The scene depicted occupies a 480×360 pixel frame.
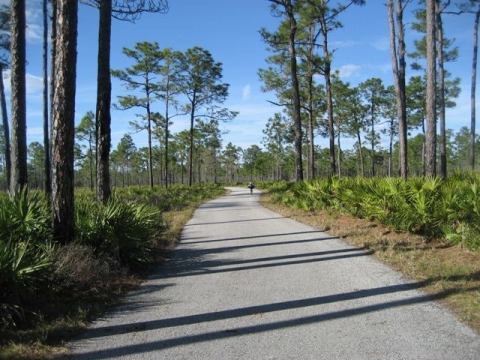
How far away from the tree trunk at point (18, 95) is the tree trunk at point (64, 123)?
14.2ft

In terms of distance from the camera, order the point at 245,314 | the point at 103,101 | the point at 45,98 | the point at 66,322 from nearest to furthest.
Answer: the point at 66,322, the point at 245,314, the point at 103,101, the point at 45,98

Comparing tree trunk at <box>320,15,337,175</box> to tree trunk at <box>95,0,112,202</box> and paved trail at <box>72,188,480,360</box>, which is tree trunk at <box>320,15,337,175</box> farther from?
paved trail at <box>72,188,480,360</box>

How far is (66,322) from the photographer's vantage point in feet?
16.6

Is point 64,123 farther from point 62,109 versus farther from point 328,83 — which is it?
point 328,83

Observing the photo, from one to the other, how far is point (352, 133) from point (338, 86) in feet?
34.1

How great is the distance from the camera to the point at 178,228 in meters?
14.3

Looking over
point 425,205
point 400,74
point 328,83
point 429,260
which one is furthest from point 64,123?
point 328,83

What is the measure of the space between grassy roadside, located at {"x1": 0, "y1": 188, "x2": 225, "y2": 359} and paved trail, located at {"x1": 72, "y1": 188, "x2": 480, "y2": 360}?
210 mm

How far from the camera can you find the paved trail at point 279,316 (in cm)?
422

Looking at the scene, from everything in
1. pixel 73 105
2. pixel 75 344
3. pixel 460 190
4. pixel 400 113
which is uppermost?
pixel 400 113

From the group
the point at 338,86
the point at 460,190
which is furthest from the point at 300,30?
the point at 460,190

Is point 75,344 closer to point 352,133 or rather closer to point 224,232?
point 224,232

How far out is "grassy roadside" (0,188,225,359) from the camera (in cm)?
422

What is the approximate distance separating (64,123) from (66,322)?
12.9 feet
